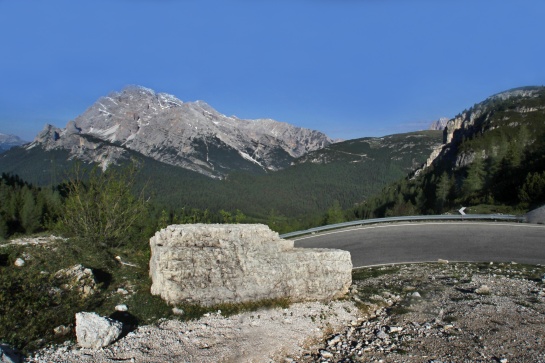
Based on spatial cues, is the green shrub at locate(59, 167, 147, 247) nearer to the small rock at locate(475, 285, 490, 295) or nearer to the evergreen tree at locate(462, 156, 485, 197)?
the small rock at locate(475, 285, 490, 295)

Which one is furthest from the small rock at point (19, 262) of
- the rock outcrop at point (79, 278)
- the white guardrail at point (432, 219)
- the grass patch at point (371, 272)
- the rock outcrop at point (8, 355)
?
the white guardrail at point (432, 219)

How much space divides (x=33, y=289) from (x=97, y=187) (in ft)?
21.0

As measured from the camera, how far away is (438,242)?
23.7 meters

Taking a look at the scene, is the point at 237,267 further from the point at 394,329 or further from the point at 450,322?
the point at 450,322

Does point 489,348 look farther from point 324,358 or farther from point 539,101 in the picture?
point 539,101

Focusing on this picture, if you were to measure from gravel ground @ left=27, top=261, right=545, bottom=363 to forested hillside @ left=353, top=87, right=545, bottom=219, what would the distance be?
22049 mm

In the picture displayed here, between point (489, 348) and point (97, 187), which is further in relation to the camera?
point (97, 187)

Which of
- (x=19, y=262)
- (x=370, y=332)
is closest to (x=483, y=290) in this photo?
(x=370, y=332)

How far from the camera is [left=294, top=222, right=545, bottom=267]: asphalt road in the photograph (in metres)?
21.2

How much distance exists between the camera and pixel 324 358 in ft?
32.2

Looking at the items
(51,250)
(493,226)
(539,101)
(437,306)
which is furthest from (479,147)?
(51,250)

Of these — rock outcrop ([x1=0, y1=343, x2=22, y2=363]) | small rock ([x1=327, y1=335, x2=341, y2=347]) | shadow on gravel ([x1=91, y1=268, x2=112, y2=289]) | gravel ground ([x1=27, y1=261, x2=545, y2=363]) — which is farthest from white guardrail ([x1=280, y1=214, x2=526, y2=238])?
rock outcrop ([x1=0, y1=343, x2=22, y2=363])

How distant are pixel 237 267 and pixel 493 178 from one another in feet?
181

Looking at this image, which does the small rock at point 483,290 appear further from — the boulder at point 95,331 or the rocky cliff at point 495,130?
the rocky cliff at point 495,130
